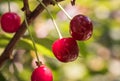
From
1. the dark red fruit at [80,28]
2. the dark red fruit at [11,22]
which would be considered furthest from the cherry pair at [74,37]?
the dark red fruit at [11,22]

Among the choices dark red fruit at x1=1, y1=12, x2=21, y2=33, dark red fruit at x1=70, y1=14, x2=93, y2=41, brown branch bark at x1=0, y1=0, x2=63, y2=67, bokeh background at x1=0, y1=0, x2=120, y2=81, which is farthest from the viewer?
bokeh background at x1=0, y1=0, x2=120, y2=81

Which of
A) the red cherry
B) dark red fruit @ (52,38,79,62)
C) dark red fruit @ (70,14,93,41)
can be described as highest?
dark red fruit @ (70,14,93,41)

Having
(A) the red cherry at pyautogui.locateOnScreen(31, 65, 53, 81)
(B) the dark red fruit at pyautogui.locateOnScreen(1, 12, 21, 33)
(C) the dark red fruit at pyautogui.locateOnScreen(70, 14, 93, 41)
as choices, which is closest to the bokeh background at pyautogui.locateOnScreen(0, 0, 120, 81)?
(B) the dark red fruit at pyautogui.locateOnScreen(1, 12, 21, 33)

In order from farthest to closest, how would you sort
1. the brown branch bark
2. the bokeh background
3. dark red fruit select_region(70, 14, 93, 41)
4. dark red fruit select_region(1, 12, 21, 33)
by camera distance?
the bokeh background → dark red fruit select_region(1, 12, 21, 33) → the brown branch bark → dark red fruit select_region(70, 14, 93, 41)

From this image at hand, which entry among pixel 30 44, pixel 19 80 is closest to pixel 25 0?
pixel 30 44

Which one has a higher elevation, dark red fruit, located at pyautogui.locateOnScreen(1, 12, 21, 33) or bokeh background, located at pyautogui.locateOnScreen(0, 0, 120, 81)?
dark red fruit, located at pyautogui.locateOnScreen(1, 12, 21, 33)

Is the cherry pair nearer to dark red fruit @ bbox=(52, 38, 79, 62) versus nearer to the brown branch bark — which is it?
dark red fruit @ bbox=(52, 38, 79, 62)

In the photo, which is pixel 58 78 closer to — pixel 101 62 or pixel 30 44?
pixel 30 44
